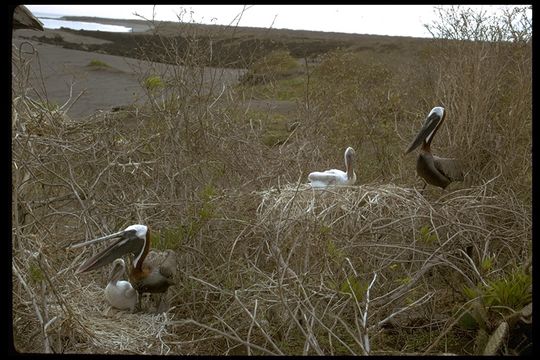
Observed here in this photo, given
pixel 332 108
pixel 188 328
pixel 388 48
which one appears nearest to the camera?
pixel 188 328

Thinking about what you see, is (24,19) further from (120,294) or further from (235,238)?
(235,238)

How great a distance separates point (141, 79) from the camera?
6.56 meters

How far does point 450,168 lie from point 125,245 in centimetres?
297

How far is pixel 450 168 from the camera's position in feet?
18.7

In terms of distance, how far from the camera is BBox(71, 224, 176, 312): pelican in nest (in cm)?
428

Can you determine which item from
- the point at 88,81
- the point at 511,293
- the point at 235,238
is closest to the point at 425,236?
the point at 511,293

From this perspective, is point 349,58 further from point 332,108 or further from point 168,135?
point 168,135

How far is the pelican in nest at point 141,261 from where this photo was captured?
4.28 metres

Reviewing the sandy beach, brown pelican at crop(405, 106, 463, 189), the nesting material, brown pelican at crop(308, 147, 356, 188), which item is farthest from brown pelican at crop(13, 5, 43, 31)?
the sandy beach

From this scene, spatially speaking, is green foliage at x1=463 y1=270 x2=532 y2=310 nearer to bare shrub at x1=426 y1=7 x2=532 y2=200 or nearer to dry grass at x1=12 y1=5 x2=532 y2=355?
dry grass at x1=12 y1=5 x2=532 y2=355

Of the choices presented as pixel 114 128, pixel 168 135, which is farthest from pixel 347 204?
pixel 114 128

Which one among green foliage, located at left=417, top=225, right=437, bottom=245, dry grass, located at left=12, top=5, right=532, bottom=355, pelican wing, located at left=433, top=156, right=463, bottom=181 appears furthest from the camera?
pelican wing, located at left=433, top=156, right=463, bottom=181

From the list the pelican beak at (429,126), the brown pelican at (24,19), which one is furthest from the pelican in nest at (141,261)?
the pelican beak at (429,126)

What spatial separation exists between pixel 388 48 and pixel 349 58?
5.40 metres
